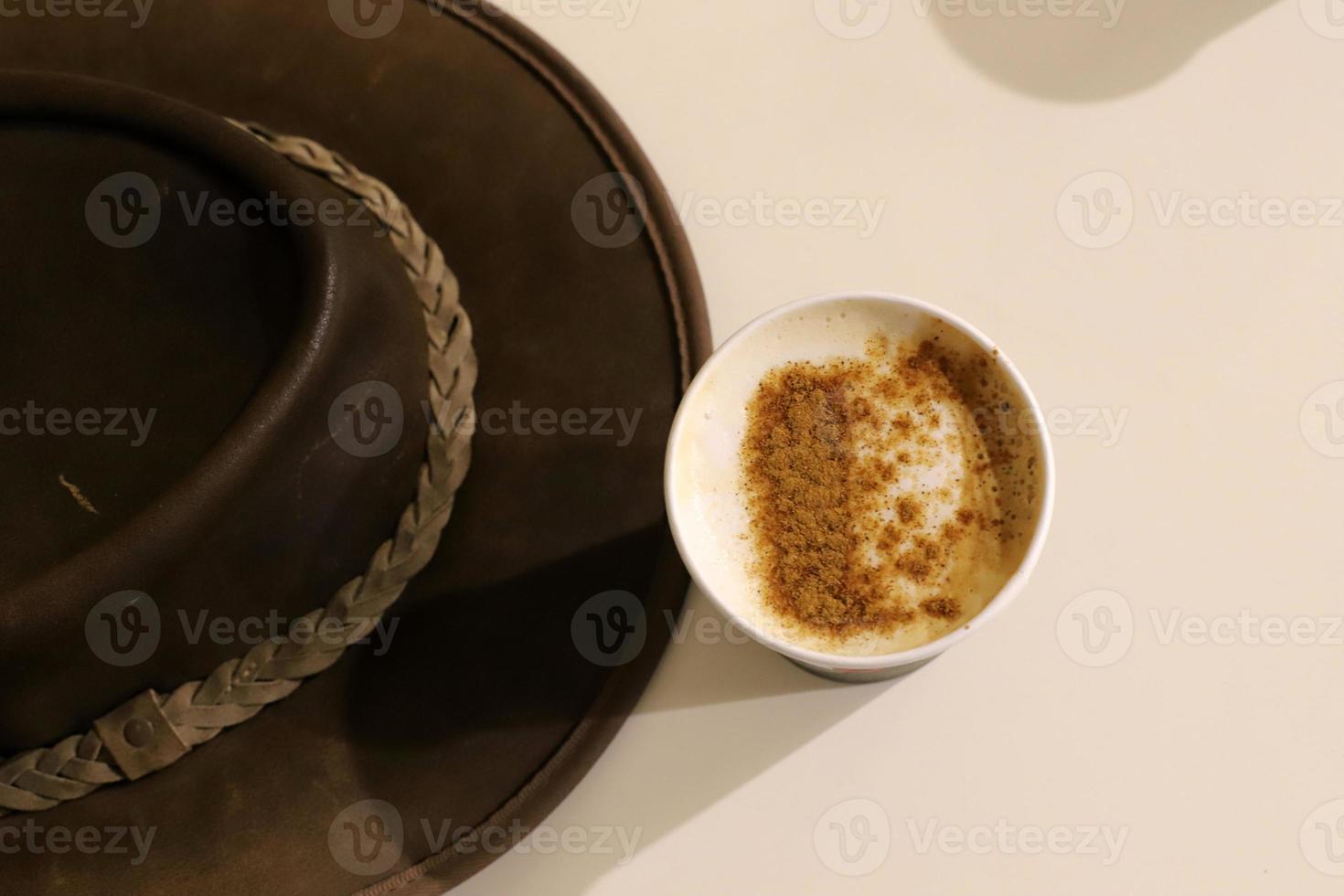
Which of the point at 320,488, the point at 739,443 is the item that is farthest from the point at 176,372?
the point at 739,443

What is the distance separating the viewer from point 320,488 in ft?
1.92

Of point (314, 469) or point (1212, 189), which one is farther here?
point (1212, 189)

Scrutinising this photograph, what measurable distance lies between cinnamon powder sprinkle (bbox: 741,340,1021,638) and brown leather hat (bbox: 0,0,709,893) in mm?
98

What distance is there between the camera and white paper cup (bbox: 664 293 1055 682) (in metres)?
0.52

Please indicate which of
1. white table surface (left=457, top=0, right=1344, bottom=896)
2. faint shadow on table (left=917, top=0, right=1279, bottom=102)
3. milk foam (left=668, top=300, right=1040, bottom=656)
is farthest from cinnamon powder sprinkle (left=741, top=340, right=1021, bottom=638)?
faint shadow on table (left=917, top=0, right=1279, bottom=102)

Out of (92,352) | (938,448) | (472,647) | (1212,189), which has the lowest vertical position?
(472,647)

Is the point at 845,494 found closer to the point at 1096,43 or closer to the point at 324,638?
the point at 324,638

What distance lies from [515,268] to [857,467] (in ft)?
0.92

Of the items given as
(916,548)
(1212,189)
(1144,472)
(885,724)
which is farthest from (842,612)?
(1212,189)

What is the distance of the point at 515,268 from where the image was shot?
699 mm

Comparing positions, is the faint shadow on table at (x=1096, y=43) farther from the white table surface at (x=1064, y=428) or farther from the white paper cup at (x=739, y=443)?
the white paper cup at (x=739, y=443)

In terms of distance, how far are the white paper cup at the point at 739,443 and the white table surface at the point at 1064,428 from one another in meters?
0.14

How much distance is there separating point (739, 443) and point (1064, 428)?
270mm

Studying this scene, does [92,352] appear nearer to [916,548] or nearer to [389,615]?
[389,615]
